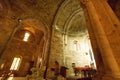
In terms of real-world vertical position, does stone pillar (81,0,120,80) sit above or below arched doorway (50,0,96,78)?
below

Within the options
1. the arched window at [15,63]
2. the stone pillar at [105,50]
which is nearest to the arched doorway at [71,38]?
the stone pillar at [105,50]

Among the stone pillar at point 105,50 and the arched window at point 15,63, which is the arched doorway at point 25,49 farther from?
the stone pillar at point 105,50

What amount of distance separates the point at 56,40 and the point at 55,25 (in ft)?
6.85

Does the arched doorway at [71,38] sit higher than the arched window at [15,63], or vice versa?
the arched doorway at [71,38]

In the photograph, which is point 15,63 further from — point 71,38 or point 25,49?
point 71,38

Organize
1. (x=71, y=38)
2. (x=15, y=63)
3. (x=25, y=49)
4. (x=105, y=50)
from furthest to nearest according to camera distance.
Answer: (x=25, y=49)
(x=15, y=63)
(x=71, y=38)
(x=105, y=50)

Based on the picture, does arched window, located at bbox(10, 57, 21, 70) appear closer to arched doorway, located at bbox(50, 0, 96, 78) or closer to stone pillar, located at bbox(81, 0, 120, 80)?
arched doorway, located at bbox(50, 0, 96, 78)

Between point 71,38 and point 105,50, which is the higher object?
point 71,38

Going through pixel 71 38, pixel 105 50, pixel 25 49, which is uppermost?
pixel 71 38

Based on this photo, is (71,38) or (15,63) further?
(15,63)

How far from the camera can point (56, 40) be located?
10.8 metres

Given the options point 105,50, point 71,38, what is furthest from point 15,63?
point 105,50

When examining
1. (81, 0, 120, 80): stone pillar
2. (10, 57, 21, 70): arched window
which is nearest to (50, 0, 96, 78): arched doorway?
(81, 0, 120, 80): stone pillar

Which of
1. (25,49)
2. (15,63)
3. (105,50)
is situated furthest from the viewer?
(25,49)
